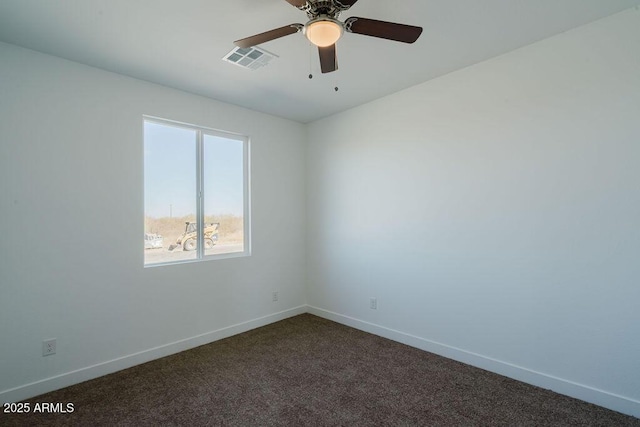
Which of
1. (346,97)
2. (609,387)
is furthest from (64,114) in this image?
(609,387)

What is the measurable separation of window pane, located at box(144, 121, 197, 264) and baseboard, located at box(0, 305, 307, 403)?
0.88 meters

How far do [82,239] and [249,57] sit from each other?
2.11m

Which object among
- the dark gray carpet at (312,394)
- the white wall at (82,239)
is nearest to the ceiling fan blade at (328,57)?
the white wall at (82,239)

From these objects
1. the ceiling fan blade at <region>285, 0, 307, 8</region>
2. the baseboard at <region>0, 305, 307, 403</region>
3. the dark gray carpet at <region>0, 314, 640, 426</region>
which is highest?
the ceiling fan blade at <region>285, 0, 307, 8</region>

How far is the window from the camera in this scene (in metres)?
3.05

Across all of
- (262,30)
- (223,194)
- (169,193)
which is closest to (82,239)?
(169,193)

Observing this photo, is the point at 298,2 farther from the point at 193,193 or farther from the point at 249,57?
the point at 193,193

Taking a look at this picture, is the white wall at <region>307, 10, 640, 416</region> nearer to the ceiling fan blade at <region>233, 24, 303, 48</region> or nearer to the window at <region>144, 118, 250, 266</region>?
the window at <region>144, 118, 250, 266</region>

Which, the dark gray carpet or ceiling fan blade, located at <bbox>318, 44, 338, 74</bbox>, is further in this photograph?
the dark gray carpet

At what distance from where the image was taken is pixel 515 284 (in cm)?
251

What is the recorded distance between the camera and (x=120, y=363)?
2.71 metres

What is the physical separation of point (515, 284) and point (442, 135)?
1509 mm

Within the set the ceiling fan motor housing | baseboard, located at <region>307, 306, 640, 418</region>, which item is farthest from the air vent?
baseboard, located at <region>307, 306, 640, 418</region>

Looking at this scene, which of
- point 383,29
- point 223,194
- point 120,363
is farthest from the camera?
point 223,194
